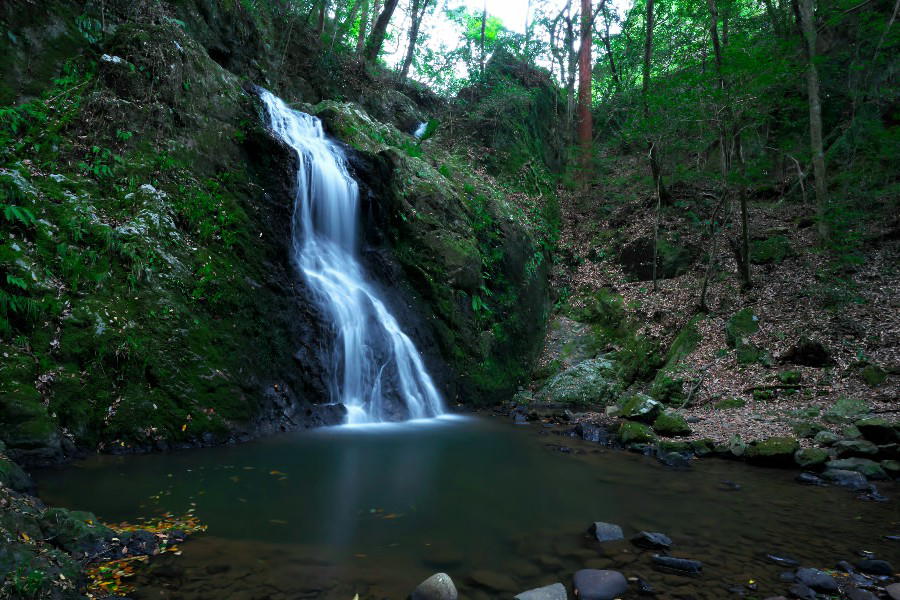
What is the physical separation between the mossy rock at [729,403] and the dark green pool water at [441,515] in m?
2.69

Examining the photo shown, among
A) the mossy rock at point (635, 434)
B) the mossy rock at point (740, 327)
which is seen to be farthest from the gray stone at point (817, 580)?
the mossy rock at point (740, 327)

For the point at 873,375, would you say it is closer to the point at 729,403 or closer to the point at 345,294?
the point at 729,403

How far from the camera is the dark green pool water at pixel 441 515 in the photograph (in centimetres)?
355

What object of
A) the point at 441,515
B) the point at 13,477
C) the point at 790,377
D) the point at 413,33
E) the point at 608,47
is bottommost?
the point at 441,515

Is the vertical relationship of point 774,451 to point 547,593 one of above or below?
above

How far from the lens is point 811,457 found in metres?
6.92

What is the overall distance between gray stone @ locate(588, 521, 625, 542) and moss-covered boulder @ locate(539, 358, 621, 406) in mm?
8443

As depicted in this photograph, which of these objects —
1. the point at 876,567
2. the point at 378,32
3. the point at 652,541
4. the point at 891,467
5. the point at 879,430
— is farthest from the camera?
the point at 378,32

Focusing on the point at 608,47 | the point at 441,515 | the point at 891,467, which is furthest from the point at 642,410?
the point at 608,47

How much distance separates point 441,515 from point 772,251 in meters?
12.5

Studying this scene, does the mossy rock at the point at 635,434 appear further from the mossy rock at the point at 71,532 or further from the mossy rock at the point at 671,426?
the mossy rock at the point at 71,532

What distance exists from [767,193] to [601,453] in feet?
43.1

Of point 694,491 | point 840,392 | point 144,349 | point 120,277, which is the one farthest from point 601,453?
point 120,277

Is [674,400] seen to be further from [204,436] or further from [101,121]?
[101,121]
